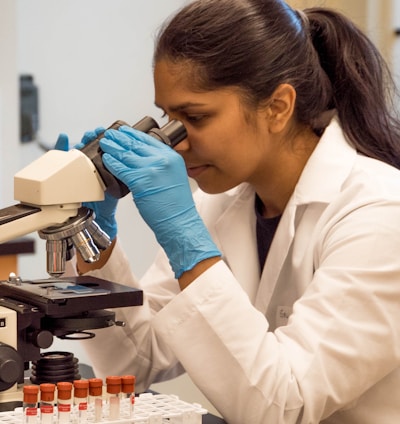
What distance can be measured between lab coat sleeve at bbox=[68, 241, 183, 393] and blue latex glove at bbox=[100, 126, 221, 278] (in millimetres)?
334

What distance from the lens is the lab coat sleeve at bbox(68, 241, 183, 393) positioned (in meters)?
1.94

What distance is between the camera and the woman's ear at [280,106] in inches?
70.4

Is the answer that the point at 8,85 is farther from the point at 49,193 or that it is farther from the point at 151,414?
the point at 151,414

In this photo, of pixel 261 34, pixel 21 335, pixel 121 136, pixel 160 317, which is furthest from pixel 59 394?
pixel 261 34

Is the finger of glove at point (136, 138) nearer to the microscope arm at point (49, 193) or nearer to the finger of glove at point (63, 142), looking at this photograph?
the microscope arm at point (49, 193)

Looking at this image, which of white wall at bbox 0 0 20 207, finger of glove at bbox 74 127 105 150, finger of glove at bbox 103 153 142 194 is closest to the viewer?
finger of glove at bbox 103 153 142 194

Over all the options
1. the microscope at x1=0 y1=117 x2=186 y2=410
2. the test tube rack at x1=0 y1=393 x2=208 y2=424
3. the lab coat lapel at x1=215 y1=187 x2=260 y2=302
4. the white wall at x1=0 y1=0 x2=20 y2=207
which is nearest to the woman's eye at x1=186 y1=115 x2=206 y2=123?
the microscope at x1=0 y1=117 x2=186 y2=410

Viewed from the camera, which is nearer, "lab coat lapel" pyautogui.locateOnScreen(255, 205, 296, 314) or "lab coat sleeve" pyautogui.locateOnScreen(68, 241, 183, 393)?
"lab coat lapel" pyautogui.locateOnScreen(255, 205, 296, 314)

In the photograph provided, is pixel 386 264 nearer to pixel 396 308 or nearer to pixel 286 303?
pixel 396 308

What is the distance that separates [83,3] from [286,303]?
2.59m

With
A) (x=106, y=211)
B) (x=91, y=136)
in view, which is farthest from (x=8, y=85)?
(x=91, y=136)

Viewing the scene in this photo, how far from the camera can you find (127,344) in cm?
195

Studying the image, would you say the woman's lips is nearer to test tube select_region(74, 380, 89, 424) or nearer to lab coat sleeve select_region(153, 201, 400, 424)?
lab coat sleeve select_region(153, 201, 400, 424)

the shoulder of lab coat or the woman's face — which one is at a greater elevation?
the woman's face
